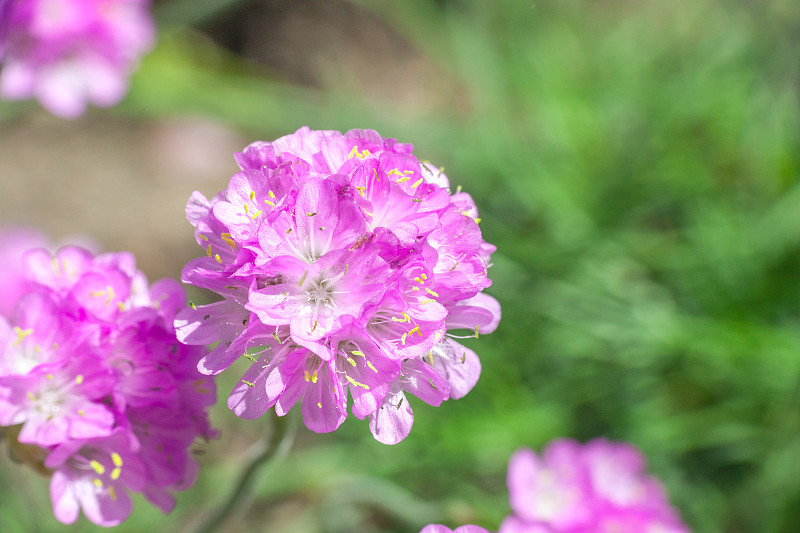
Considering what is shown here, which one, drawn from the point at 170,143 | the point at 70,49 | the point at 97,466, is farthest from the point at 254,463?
the point at 170,143

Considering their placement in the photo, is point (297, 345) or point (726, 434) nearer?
point (297, 345)

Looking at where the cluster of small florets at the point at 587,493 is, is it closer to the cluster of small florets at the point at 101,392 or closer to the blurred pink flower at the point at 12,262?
the cluster of small florets at the point at 101,392

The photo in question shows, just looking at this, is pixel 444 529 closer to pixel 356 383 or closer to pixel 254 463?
pixel 356 383

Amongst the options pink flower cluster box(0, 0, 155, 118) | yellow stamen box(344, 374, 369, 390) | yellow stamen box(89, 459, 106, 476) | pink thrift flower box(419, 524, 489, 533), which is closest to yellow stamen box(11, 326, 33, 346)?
yellow stamen box(89, 459, 106, 476)

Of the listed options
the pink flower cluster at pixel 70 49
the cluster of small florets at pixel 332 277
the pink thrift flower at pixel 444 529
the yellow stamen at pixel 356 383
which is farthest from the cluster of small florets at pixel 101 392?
the pink flower cluster at pixel 70 49

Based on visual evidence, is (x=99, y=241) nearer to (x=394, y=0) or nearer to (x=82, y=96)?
(x=82, y=96)

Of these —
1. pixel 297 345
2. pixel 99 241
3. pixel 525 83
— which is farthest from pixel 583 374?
pixel 99 241
